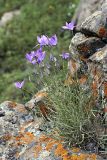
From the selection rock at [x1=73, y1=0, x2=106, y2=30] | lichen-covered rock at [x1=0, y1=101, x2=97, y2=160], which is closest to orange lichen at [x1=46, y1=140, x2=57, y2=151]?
lichen-covered rock at [x1=0, y1=101, x2=97, y2=160]

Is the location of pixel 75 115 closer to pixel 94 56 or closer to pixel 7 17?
pixel 94 56

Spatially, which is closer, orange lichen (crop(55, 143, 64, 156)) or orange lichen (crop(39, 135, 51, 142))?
orange lichen (crop(55, 143, 64, 156))

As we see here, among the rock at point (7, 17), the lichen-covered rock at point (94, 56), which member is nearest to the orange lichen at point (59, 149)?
the lichen-covered rock at point (94, 56)

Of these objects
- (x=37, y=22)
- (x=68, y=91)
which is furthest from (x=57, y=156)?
(x=37, y=22)

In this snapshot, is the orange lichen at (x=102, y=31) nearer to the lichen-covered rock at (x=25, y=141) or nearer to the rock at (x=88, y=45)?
the rock at (x=88, y=45)

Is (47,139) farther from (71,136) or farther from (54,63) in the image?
(54,63)

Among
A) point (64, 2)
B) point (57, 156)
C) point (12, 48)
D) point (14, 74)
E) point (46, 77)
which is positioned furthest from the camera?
point (64, 2)

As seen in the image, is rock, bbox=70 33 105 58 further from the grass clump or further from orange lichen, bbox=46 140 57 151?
orange lichen, bbox=46 140 57 151

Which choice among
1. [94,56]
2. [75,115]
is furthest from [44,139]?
[94,56]

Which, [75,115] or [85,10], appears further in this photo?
[85,10]

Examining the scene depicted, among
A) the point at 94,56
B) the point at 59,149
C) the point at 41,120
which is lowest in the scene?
the point at 59,149

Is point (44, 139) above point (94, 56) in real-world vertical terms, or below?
below
